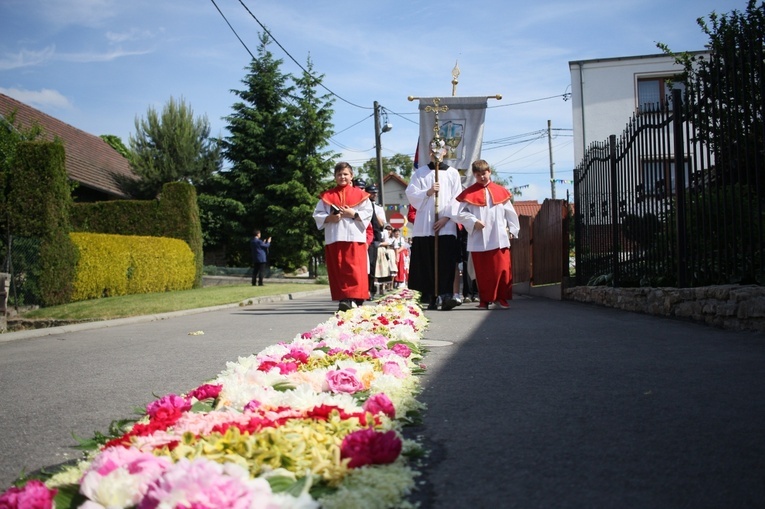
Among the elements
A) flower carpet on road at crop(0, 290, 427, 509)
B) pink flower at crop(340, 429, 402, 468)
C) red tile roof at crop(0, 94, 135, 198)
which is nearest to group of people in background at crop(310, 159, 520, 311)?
flower carpet on road at crop(0, 290, 427, 509)

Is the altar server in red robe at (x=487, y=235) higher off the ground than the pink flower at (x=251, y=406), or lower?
higher

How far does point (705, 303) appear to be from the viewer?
7160 millimetres

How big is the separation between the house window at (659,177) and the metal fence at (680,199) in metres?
0.01

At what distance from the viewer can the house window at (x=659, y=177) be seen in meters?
8.59

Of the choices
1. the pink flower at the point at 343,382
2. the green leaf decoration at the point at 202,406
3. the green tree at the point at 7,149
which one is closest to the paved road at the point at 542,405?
the pink flower at the point at 343,382

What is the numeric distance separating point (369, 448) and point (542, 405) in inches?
57.3

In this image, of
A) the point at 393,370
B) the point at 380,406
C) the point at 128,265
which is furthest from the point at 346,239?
the point at 128,265

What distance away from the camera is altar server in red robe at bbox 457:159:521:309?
10648mm

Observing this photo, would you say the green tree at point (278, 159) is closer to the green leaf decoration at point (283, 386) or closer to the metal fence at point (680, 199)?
Result: the metal fence at point (680, 199)

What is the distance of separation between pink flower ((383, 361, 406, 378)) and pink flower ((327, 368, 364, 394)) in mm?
337

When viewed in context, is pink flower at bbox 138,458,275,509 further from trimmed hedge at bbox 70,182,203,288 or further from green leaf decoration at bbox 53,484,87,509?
trimmed hedge at bbox 70,182,203,288

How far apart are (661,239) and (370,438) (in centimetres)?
718

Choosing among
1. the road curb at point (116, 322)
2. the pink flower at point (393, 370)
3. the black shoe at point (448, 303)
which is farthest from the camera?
the black shoe at point (448, 303)

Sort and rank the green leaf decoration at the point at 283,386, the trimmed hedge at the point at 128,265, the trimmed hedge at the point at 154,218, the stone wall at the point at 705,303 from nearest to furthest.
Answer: the green leaf decoration at the point at 283,386, the stone wall at the point at 705,303, the trimmed hedge at the point at 128,265, the trimmed hedge at the point at 154,218
